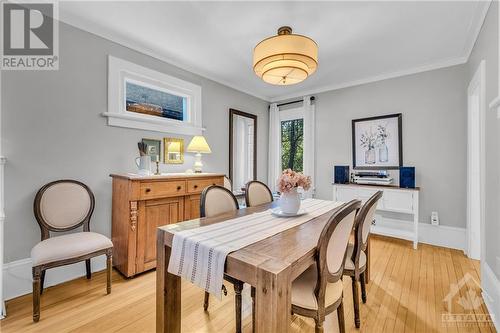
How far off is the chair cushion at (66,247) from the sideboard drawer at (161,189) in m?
0.53

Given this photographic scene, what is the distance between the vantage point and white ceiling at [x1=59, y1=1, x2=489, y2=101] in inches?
82.7

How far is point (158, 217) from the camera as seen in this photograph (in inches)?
98.2

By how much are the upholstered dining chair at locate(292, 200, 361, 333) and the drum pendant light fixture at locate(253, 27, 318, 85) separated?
1118 millimetres

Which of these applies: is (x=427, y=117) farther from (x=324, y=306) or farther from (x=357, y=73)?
(x=324, y=306)

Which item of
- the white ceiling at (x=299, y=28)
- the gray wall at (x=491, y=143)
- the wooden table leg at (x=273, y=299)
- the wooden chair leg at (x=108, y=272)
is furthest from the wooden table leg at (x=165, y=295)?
the gray wall at (x=491, y=143)

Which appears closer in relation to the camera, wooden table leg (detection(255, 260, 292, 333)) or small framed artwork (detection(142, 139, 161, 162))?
wooden table leg (detection(255, 260, 292, 333))

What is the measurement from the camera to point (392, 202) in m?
3.32

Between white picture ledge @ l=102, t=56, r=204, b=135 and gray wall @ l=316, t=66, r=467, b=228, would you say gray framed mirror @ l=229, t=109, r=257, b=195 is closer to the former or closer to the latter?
white picture ledge @ l=102, t=56, r=204, b=135

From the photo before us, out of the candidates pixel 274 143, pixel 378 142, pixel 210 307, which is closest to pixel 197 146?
pixel 210 307

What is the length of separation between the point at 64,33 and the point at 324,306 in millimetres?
3177

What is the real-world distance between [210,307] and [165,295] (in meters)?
0.64

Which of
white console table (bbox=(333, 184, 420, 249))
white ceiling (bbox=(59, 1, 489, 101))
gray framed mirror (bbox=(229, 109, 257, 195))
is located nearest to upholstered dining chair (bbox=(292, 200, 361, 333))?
white ceiling (bbox=(59, 1, 489, 101))

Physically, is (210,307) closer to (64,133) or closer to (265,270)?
(265,270)

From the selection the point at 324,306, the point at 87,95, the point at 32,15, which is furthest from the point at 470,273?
the point at 32,15
